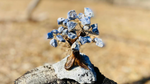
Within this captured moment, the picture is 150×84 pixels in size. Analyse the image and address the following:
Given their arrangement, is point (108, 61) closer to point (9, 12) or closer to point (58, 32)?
point (58, 32)

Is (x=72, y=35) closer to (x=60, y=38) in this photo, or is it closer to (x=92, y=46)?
(x=60, y=38)

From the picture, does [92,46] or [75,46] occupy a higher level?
[92,46]

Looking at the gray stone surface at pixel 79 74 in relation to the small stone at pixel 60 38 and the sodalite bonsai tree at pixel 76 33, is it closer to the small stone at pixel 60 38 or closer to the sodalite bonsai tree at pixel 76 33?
the sodalite bonsai tree at pixel 76 33

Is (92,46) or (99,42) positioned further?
(92,46)

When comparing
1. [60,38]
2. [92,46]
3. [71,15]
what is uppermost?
[92,46]

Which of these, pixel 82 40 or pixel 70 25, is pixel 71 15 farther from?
pixel 82 40

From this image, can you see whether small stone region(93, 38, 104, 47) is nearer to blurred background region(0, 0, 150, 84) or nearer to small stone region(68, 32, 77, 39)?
small stone region(68, 32, 77, 39)

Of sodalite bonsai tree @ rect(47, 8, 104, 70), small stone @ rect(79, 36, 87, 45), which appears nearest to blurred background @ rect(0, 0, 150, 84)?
sodalite bonsai tree @ rect(47, 8, 104, 70)

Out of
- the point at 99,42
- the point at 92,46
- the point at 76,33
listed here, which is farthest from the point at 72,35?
the point at 92,46

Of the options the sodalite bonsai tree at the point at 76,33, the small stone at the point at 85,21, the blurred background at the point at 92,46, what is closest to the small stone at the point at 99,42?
the sodalite bonsai tree at the point at 76,33
